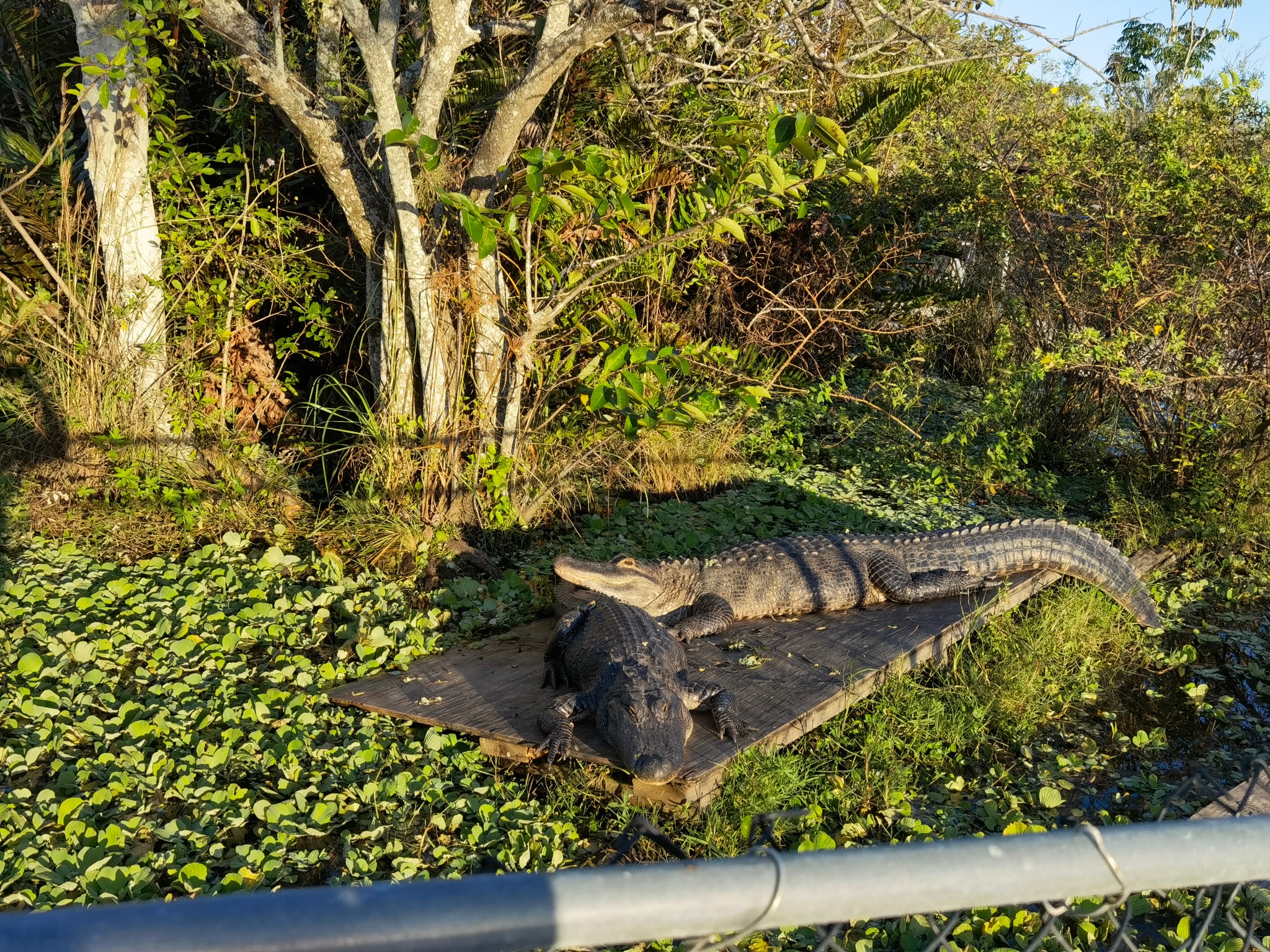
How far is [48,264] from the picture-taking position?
5715 mm

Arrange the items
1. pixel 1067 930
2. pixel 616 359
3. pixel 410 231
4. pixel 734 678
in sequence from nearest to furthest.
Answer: pixel 1067 930 → pixel 734 678 → pixel 616 359 → pixel 410 231

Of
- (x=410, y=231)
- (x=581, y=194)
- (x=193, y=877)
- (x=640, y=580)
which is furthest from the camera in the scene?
(x=410, y=231)

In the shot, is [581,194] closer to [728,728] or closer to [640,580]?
[640,580]

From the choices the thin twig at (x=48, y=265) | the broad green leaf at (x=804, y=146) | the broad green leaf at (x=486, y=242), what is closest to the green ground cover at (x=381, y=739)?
the thin twig at (x=48, y=265)

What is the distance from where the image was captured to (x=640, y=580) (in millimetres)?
5074

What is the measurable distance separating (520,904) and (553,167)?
13.7 feet

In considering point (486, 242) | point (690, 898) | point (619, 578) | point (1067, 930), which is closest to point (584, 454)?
point (619, 578)

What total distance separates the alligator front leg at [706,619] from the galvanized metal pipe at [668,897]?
3568 mm

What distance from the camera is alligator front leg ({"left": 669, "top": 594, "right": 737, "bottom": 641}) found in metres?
4.91

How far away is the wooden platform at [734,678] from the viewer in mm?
3727

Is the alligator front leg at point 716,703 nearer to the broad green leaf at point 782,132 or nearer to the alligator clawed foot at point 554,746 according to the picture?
the alligator clawed foot at point 554,746

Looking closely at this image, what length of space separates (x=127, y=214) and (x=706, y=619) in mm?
4276

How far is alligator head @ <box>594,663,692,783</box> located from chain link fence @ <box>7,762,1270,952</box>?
6.38 ft

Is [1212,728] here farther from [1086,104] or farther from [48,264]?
[48,264]
